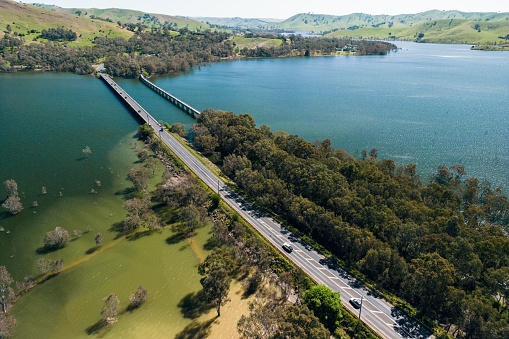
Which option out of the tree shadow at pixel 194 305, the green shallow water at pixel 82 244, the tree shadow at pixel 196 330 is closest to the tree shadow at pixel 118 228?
the green shallow water at pixel 82 244

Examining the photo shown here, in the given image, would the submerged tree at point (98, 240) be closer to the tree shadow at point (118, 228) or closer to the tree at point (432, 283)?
the tree shadow at point (118, 228)

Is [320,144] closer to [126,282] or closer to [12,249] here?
[126,282]

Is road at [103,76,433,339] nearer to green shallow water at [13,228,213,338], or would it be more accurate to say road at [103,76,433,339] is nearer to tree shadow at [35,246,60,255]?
green shallow water at [13,228,213,338]

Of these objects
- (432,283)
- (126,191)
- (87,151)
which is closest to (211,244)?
(126,191)

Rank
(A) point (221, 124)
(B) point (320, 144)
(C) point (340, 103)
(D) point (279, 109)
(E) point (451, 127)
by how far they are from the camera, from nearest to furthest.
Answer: (B) point (320, 144) → (A) point (221, 124) → (E) point (451, 127) → (D) point (279, 109) → (C) point (340, 103)

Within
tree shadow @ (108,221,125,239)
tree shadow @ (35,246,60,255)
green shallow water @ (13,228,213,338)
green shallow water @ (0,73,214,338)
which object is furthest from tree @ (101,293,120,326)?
tree shadow @ (35,246,60,255)

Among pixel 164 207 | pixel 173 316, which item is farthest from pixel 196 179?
pixel 173 316

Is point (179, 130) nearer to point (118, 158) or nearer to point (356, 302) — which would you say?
point (118, 158)
